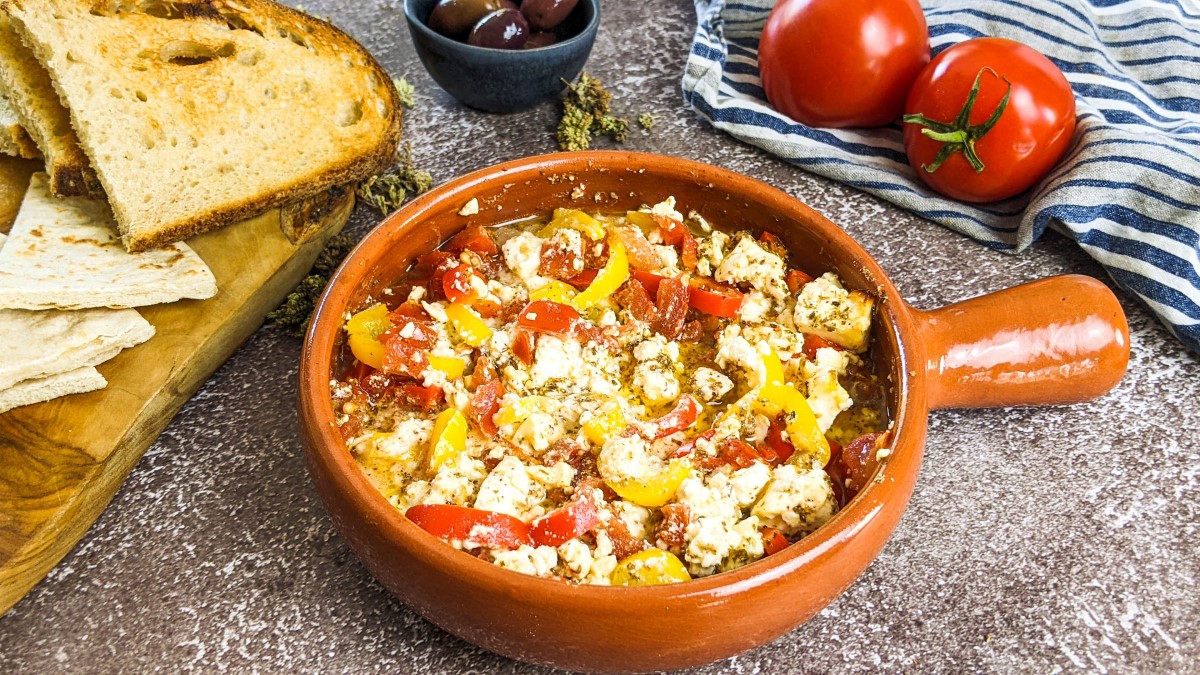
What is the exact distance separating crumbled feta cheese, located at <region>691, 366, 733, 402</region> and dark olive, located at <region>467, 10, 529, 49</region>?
1.38m

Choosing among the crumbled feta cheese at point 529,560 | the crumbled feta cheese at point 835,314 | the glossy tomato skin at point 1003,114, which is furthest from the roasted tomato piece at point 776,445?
the glossy tomato skin at point 1003,114

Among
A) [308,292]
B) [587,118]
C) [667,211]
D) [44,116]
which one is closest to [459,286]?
[667,211]

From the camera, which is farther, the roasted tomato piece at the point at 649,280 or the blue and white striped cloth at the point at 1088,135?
the blue and white striped cloth at the point at 1088,135

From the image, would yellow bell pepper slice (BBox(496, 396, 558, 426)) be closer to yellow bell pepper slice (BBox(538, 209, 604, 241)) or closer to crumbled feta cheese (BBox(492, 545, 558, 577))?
crumbled feta cheese (BBox(492, 545, 558, 577))

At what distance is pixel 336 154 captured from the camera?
2.67 m

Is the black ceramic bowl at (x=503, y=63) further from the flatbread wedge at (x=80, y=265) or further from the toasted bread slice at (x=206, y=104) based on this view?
the flatbread wedge at (x=80, y=265)

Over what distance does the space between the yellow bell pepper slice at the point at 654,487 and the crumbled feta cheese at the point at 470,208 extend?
0.84 metres

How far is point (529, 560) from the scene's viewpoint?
1.66 metres

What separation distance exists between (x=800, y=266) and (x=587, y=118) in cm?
106

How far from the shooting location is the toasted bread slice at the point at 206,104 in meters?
2.40

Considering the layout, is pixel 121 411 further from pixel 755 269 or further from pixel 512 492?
pixel 755 269

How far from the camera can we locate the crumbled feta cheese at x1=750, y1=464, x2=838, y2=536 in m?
1.77

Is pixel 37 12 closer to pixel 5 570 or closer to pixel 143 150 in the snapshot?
pixel 143 150

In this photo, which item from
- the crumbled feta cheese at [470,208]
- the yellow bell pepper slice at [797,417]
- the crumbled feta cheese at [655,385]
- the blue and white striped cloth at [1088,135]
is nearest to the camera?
the yellow bell pepper slice at [797,417]
